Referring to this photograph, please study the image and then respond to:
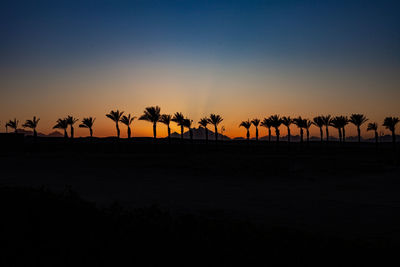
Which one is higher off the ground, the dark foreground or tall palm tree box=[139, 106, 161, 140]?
tall palm tree box=[139, 106, 161, 140]

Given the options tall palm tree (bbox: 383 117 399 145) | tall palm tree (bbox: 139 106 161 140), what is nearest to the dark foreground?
tall palm tree (bbox: 139 106 161 140)

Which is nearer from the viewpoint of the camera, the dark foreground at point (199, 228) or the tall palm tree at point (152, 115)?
the dark foreground at point (199, 228)

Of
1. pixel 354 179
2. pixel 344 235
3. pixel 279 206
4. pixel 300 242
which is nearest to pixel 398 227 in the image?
pixel 344 235

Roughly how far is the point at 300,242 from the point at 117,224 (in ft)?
11.8

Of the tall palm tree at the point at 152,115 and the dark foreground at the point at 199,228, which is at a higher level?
the tall palm tree at the point at 152,115

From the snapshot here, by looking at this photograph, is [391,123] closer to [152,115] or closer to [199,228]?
[152,115]

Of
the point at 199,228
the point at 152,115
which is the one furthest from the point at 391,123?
the point at 199,228

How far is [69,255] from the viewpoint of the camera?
15.0 ft

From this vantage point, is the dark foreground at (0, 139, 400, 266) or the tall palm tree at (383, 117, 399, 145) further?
the tall palm tree at (383, 117, 399, 145)

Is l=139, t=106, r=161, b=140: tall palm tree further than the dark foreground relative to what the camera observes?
Yes

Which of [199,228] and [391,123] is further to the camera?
[391,123]

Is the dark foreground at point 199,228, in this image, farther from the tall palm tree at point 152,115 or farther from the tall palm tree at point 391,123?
the tall palm tree at point 391,123

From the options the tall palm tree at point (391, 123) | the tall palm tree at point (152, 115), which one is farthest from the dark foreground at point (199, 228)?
the tall palm tree at point (391, 123)

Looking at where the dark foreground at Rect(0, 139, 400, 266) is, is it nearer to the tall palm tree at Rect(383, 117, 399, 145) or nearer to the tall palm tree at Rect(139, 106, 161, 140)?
the tall palm tree at Rect(139, 106, 161, 140)
